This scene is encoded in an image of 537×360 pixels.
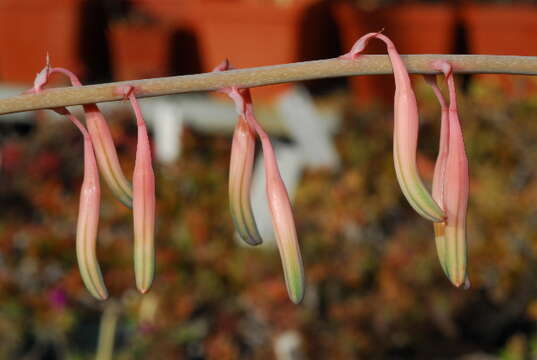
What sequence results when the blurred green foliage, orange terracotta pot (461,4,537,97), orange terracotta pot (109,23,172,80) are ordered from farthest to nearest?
orange terracotta pot (461,4,537,97) → orange terracotta pot (109,23,172,80) → the blurred green foliage

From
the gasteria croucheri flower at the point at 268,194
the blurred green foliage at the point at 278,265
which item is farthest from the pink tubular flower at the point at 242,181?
the blurred green foliage at the point at 278,265

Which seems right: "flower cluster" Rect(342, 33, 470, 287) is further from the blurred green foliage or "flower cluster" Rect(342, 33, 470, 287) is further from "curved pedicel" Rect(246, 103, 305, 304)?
the blurred green foliage

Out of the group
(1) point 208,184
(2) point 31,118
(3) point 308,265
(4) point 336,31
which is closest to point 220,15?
(4) point 336,31

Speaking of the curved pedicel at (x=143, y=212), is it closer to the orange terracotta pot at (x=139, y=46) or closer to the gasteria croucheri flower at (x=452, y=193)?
the gasteria croucheri flower at (x=452, y=193)

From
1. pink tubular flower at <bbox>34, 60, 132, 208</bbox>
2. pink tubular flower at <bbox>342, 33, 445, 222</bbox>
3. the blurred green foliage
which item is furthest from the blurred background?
pink tubular flower at <bbox>342, 33, 445, 222</bbox>

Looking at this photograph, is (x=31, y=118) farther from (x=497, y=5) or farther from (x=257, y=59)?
(x=497, y=5)

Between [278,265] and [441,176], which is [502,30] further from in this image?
[441,176]
